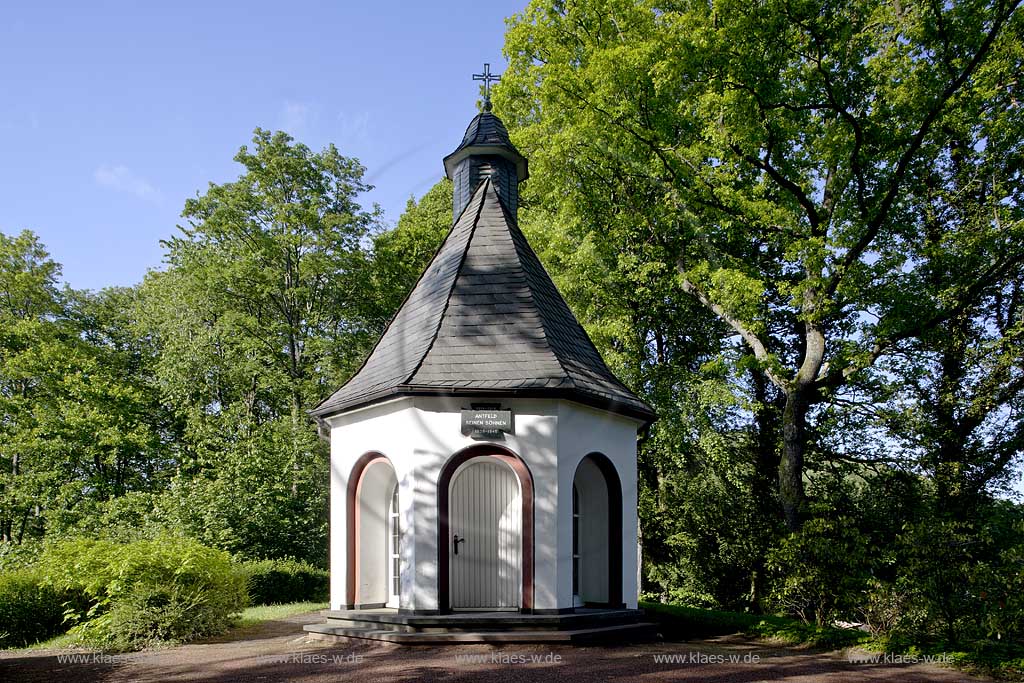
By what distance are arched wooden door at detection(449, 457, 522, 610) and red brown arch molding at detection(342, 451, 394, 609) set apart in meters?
1.52

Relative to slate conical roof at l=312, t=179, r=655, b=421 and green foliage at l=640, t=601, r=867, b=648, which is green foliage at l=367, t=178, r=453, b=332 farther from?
green foliage at l=640, t=601, r=867, b=648

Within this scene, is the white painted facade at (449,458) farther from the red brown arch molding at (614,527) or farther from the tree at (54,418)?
the tree at (54,418)

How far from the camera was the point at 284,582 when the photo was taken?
62.5 ft

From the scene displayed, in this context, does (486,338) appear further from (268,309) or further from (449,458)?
(268,309)

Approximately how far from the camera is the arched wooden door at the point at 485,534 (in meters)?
11.1

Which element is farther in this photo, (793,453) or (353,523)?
(793,453)

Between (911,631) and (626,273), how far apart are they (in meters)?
11.5

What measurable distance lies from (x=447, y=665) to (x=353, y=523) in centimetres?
397

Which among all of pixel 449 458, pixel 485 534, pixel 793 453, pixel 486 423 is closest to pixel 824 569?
pixel 793 453

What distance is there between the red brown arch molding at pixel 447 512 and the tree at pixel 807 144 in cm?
802

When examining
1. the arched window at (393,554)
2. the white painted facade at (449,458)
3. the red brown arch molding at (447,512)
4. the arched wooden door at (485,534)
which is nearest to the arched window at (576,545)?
the white painted facade at (449,458)

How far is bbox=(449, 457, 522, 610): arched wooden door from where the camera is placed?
11148 millimetres

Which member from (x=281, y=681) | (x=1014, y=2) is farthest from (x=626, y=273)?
(x=281, y=681)

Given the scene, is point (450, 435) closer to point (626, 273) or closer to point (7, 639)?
point (7, 639)
